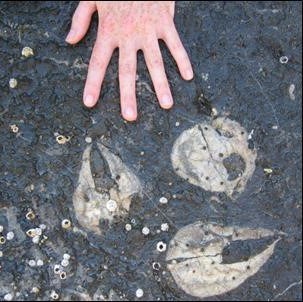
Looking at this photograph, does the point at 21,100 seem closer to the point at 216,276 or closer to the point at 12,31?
the point at 12,31

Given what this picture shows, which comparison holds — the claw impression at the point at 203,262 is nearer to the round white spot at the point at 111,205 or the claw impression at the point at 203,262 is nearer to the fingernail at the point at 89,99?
the round white spot at the point at 111,205

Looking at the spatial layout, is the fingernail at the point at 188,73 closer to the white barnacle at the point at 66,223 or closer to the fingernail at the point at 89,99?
the fingernail at the point at 89,99

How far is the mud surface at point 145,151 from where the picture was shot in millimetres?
2719

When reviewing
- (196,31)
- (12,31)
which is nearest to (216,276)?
(196,31)

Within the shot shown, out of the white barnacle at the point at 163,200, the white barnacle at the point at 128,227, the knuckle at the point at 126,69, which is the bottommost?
the white barnacle at the point at 128,227

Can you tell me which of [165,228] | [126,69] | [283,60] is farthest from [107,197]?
[283,60]

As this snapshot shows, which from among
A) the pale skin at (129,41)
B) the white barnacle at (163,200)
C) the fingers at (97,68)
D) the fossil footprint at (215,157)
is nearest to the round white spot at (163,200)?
the white barnacle at (163,200)

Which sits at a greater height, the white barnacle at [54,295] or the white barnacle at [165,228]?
the white barnacle at [165,228]

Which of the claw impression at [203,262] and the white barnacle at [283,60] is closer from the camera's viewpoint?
the claw impression at [203,262]

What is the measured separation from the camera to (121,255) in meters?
2.72

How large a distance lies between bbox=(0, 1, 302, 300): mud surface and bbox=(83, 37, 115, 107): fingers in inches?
1.5

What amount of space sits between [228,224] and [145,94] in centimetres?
64

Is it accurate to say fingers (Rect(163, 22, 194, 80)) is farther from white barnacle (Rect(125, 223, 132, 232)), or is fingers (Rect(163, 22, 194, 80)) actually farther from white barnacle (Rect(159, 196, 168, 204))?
white barnacle (Rect(125, 223, 132, 232))

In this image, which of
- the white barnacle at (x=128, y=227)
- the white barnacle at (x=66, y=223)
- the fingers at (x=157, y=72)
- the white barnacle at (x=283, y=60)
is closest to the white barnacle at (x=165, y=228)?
the white barnacle at (x=128, y=227)
